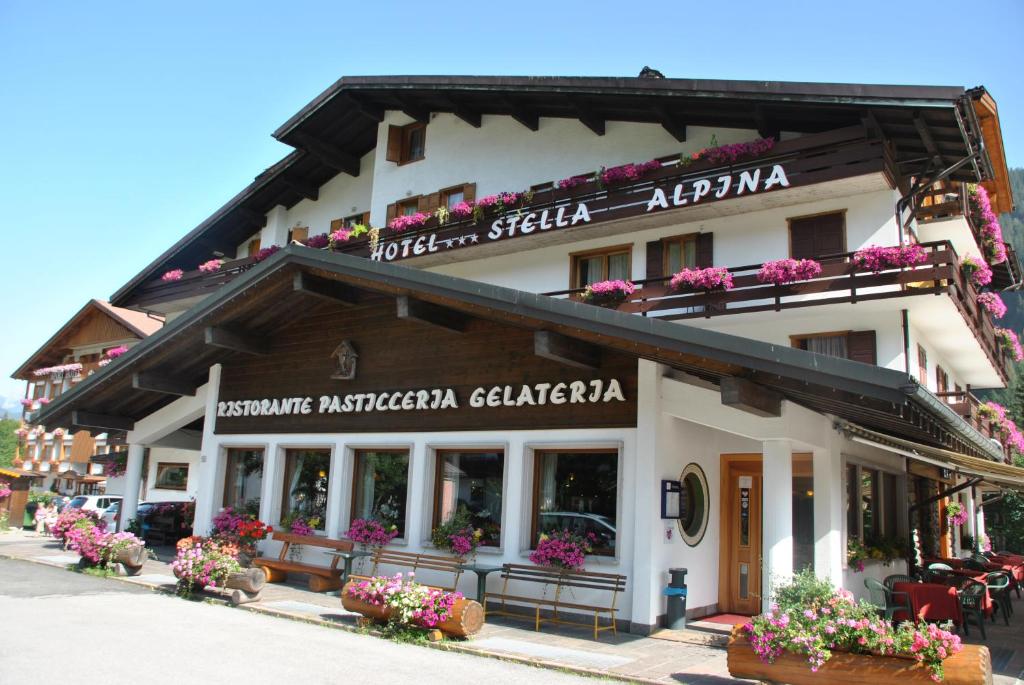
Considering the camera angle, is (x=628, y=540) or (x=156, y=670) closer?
(x=156, y=670)

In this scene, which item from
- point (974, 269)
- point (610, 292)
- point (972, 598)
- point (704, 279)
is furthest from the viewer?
point (974, 269)

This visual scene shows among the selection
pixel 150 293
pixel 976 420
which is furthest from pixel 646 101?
pixel 150 293

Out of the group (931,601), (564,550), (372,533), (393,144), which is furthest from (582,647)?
(393,144)

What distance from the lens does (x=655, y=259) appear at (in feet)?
58.1

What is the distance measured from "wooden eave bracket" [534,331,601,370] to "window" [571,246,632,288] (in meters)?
7.01

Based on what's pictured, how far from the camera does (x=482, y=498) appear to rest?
41.2 ft

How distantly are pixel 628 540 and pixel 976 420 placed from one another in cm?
1257

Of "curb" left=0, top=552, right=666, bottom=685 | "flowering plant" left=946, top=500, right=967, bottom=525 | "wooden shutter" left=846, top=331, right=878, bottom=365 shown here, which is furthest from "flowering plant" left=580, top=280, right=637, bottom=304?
"flowering plant" left=946, top=500, right=967, bottom=525

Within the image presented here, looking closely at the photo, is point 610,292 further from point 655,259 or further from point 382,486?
point 382,486

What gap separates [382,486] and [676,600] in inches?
219

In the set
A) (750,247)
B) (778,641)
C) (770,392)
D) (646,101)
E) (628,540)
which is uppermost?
(646,101)

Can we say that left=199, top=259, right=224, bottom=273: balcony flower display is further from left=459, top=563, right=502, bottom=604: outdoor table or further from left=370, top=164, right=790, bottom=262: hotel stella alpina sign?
left=459, top=563, right=502, bottom=604: outdoor table

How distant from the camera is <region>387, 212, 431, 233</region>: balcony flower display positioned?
20.5 metres

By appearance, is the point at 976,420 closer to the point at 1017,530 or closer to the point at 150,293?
the point at 1017,530
